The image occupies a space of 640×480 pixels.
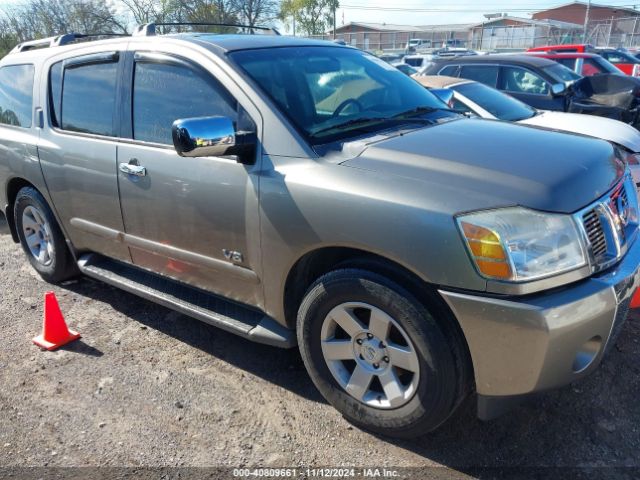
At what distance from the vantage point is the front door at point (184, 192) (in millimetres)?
2809

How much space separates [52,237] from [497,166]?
3426mm

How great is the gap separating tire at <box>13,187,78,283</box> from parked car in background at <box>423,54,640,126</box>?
22.6 feet

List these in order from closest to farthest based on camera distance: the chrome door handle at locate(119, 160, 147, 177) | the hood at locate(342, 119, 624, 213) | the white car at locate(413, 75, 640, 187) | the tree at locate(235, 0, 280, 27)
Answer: the hood at locate(342, 119, 624, 213), the chrome door handle at locate(119, 160, 147, 177), the white car at locate(413, 75, 640, 187), the tree at locate(235, 0, 280, 27)

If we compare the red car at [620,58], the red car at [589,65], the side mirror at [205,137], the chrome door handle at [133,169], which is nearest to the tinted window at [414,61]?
the red car at [620,58]

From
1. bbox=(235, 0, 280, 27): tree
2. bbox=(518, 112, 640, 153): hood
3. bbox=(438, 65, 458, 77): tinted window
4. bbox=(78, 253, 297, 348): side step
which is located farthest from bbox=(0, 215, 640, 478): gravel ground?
bbox=(235, 0, 280, 27): tree

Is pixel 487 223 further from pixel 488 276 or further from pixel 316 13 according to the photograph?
pixel 316 13

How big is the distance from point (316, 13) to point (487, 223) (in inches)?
2050

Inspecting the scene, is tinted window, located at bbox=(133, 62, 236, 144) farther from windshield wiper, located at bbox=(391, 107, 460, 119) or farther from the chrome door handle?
windshield wiper, located at bbox=(391, 107, 460, 119)

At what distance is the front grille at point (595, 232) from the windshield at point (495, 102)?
4637 millimetres

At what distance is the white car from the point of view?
595cm

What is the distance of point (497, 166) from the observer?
236 centimetres

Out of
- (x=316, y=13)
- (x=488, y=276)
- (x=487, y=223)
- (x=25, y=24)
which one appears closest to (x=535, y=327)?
(x=488, y=276)

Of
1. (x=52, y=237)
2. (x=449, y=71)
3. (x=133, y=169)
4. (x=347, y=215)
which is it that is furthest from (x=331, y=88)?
(x=449, y=71)

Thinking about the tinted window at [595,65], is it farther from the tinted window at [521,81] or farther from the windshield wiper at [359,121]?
the windshield wiper at [359,121]
